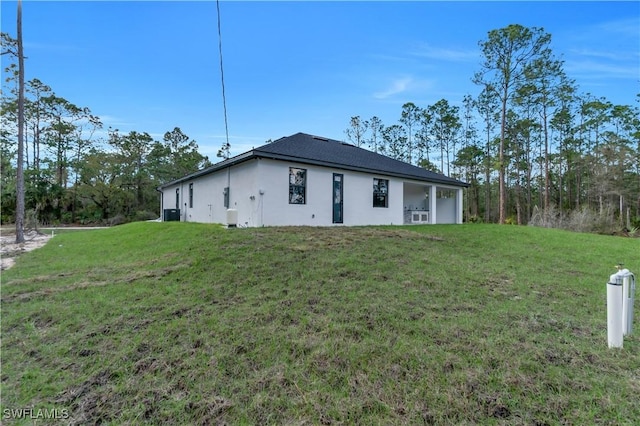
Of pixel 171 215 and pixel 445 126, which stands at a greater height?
pixel 445 126

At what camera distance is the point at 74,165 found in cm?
2655

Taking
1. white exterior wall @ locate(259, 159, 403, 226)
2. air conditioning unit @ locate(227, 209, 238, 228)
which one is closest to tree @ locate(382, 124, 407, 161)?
white exterior wall @ locate(259, 159, 403, 226)

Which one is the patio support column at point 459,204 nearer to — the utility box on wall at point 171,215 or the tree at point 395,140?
the tree at point 395,140

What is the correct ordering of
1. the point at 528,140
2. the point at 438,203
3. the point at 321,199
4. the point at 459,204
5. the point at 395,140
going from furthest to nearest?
the point at 395,140 → the point at 528,140 → the point at 438,203 → the point at 459,204 → the point at 321,199

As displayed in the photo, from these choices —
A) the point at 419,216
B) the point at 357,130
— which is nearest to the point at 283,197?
the point at 419,216

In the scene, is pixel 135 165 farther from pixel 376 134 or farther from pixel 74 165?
pixel 376 134

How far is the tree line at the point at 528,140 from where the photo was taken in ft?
59.2

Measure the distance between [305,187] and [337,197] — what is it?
1.58m

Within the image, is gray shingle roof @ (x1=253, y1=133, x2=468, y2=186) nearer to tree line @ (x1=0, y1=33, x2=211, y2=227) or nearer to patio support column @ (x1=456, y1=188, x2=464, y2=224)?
patio support column @ (x1=456, y1=188, x2=464, y2=224)

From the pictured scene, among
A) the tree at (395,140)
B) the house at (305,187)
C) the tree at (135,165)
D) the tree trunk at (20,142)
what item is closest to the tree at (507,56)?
the house at (305,187)

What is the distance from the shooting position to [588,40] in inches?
408

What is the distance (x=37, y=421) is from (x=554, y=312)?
543 centimetres

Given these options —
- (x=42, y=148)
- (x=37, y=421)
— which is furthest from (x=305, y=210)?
(x=42, y=148)

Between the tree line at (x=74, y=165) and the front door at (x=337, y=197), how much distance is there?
22.8 meters
